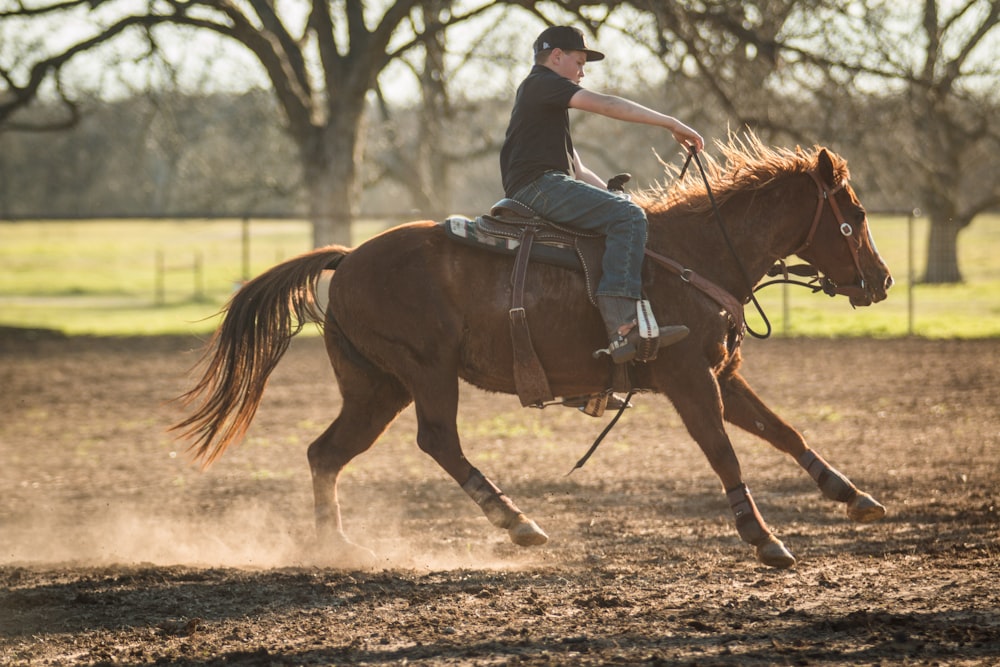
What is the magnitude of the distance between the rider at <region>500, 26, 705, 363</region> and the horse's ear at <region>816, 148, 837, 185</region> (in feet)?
2.24

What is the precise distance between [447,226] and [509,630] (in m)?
2.20

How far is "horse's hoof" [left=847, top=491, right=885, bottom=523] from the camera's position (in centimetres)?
544

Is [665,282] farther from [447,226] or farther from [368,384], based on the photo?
[368,384]

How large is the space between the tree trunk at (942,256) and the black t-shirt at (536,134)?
2257cm

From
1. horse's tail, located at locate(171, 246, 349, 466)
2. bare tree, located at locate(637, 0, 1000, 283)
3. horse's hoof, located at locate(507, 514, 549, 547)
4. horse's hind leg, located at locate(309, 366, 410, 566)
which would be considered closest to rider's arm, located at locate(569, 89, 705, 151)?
horse's tail, located at locate(171, 246, 349, 466)

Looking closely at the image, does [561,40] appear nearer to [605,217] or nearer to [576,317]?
[605,217]

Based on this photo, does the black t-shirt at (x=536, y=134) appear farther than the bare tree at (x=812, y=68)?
No

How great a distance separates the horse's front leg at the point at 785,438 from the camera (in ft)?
18.1

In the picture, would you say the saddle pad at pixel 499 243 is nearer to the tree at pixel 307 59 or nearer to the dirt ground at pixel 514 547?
the dirt ground at pixel 514 547

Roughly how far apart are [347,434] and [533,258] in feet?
4.80

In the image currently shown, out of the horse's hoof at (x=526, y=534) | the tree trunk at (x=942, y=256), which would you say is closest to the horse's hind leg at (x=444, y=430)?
the horse's hoof at (x=526, y=534)

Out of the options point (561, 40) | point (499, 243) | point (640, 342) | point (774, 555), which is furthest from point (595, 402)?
point (561, 40)

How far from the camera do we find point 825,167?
568 centimetres

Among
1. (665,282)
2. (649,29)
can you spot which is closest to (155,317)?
(649,29)
